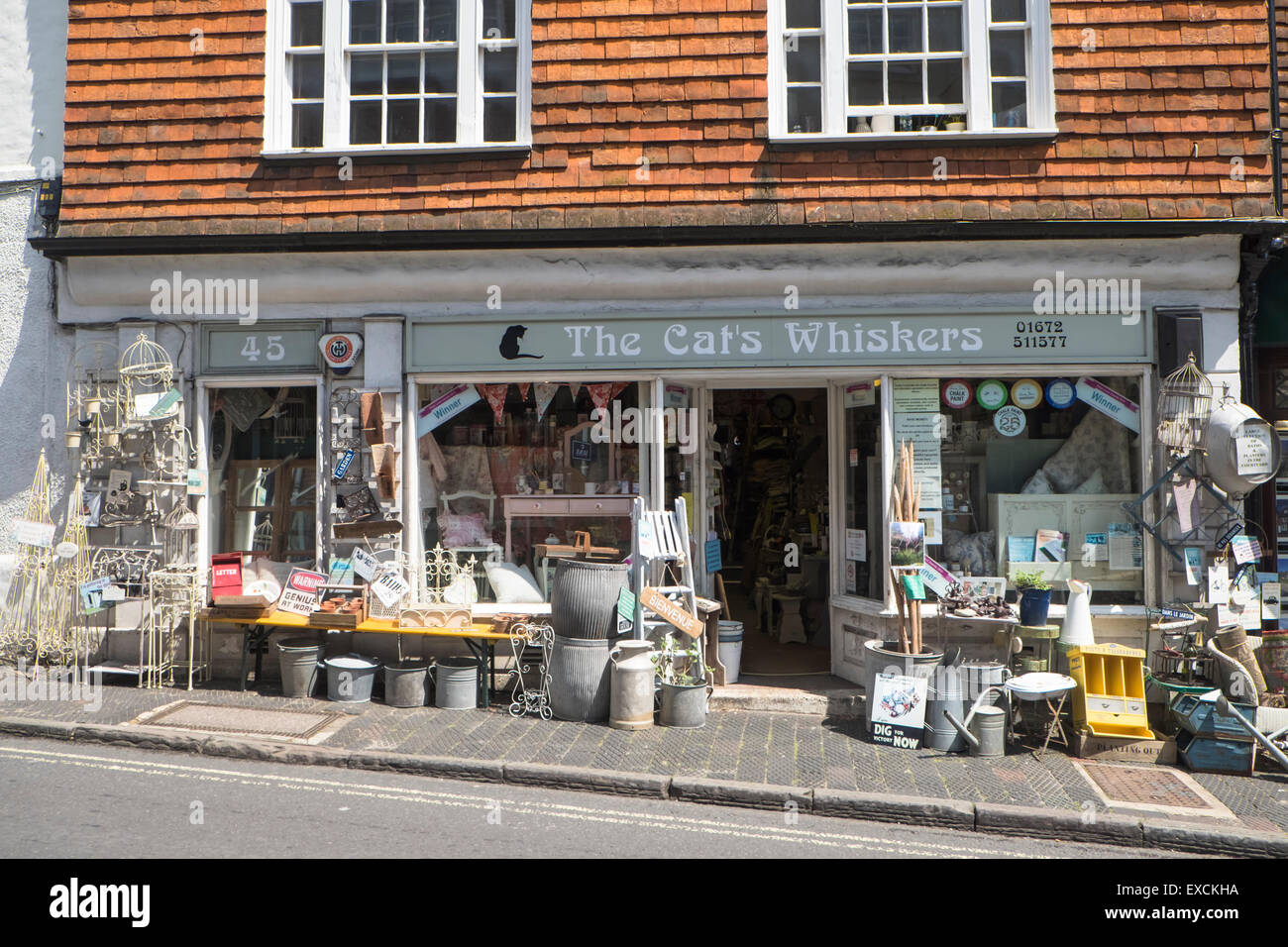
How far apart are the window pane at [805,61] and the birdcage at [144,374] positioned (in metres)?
6.24

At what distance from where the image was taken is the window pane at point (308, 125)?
9.54 metres

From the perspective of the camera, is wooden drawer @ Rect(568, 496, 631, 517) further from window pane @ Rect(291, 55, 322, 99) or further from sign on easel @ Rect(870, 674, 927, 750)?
window pane @ Rect(291, 55, 322, 99)

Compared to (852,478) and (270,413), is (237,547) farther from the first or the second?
(852,478)

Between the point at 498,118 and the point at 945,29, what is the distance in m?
4.08

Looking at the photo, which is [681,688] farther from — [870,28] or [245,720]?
[870,28]

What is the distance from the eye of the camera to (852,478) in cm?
949

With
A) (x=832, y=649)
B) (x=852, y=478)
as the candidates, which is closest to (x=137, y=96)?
(x=852, y=478)

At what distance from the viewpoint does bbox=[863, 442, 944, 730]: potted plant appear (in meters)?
7.86

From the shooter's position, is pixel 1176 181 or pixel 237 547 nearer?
pixel 1176 181

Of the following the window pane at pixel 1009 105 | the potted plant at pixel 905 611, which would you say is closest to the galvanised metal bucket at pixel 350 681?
the potted plant at pixel 905 611

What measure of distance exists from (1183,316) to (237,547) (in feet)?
28.8

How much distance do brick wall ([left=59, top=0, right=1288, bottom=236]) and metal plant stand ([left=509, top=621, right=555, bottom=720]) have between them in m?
3.54

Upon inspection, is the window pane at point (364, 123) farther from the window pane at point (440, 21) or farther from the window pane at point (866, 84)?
the window pane at point (866, 84)

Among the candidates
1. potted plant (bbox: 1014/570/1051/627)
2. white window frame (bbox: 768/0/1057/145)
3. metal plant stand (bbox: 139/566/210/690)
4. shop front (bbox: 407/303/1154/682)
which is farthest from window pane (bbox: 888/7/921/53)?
metal plant stand (bbox: 139/566/210/690)
